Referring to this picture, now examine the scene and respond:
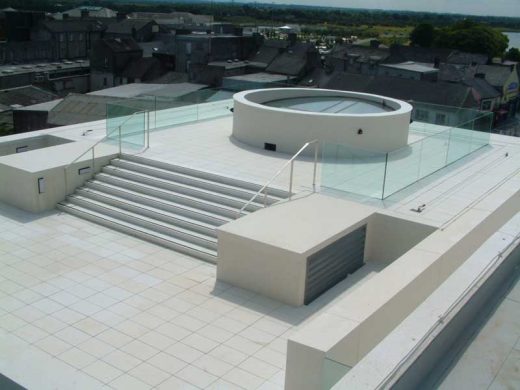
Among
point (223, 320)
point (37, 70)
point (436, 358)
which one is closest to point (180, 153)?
point (223, 320)

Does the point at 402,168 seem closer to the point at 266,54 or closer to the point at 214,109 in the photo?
the point at 214,109

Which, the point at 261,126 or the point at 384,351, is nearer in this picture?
the point at 384,351

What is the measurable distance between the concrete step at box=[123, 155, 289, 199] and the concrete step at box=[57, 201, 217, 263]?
1572 millimetres

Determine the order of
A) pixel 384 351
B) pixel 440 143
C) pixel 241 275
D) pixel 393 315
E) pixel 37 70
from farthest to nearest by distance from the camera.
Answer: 1. pixel 37 70
2. pixel 440 143
3. pixel 241 275
4. pixel 393 315
5. pixel 384 351

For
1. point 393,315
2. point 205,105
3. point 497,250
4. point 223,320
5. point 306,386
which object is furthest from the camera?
point 205,105

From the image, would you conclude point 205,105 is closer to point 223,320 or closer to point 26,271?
point 26,271

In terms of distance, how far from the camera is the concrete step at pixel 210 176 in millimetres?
10625

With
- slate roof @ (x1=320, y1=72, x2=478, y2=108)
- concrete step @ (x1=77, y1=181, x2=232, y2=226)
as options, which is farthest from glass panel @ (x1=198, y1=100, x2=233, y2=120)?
slate roof @ (x1=320, y1=72, x2=478, y2=108)

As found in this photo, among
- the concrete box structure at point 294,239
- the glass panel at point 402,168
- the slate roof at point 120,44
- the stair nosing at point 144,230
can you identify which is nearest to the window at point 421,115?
the glass panel at point 402,168

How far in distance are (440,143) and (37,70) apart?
1848 inches

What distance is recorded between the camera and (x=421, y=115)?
1702 cm

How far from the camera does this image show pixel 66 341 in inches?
290

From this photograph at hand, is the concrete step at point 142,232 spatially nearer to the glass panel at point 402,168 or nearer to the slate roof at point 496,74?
the glass panel at point 402,168

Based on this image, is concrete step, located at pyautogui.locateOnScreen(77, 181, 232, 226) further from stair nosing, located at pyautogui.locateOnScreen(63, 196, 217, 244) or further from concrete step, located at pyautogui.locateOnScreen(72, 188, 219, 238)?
stair nosing, located at pyautogui.locateOnScreen(63, 196, 217, 244)
